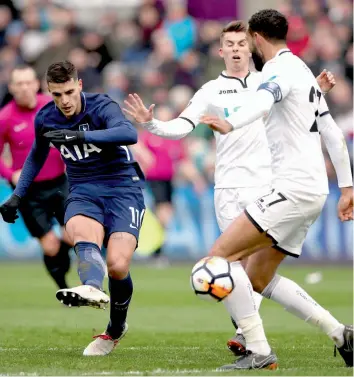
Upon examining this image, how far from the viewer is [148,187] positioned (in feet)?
64.8

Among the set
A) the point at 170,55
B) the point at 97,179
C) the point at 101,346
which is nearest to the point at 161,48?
the point at 170,55

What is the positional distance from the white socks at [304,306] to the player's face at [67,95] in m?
2.16

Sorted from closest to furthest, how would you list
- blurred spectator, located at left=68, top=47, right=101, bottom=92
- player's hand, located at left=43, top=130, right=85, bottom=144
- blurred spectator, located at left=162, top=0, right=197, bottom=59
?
player's hand, located at left=43, top=130, right=85, bottom=144 → blurred spectator, located at left=68, top=47, right=101, bottom=92 → blurred spectator, located at left=162, top=0, right=197, bottom=59

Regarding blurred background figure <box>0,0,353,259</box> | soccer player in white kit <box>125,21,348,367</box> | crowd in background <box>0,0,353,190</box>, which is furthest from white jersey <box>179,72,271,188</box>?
crowd in background <box>0,0,353,190</box>

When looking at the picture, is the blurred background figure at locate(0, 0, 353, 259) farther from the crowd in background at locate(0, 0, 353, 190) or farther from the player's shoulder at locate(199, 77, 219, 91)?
the player's shoulder at locate(199, 77, 219, 91)

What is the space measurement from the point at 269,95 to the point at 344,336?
188 cm

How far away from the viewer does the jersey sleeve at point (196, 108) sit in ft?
29.5

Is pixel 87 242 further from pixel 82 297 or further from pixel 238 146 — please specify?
pixel 238 146

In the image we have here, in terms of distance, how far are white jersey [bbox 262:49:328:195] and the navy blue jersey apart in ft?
4.71

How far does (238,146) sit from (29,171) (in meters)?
1.88

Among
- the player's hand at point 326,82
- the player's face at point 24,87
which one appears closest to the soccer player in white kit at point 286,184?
the player's hand at point 326,82

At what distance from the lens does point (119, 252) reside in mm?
8773

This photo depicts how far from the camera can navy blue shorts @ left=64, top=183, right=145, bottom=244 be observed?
8.98 meters

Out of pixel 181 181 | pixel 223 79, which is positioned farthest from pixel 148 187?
pixel 223 79
